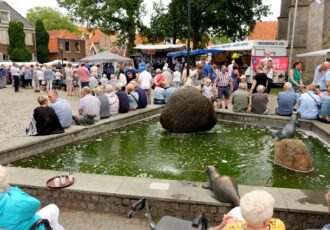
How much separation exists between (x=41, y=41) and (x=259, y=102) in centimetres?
5110

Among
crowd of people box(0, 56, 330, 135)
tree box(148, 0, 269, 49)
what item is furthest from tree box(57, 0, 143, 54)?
crowd of people box(0, 56, 330, 135)

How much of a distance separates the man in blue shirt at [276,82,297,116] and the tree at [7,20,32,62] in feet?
145

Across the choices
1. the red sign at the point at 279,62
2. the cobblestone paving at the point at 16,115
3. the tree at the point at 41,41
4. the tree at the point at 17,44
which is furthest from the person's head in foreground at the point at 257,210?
the tree at the point at 41,41

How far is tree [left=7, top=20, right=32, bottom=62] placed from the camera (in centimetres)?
4675

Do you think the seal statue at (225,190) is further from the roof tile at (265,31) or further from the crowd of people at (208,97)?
the roof tile at (265,31)

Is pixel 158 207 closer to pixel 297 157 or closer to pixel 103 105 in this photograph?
pixel 297 157

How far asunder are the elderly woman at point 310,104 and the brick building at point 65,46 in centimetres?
5569

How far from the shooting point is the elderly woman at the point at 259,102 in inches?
426

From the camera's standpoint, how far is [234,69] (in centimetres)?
1652

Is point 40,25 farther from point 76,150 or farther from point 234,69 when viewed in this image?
point 76,150

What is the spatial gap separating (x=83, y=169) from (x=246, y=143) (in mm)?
4298

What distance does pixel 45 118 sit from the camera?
25.5 ft

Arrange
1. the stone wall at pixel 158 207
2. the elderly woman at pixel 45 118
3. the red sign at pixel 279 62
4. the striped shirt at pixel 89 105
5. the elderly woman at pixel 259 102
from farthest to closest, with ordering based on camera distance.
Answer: the red sign at pixel 279 62 → the elderly woman at pixel 259 102 → the striped shirt at pixel 89 105 → the elderly woman at pixel 45 118 → the stone wall at pixel 158 207

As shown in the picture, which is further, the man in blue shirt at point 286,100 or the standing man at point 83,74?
the standing man at point 83,74
